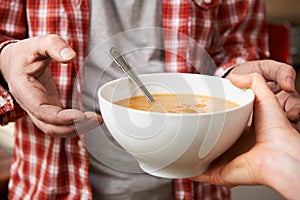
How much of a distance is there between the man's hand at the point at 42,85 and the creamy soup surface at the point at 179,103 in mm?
66

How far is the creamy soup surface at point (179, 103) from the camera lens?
0.60 metres

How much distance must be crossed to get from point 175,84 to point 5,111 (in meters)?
0.33

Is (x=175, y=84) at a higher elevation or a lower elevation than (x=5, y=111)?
higher

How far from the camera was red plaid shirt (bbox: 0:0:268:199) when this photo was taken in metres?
0.89

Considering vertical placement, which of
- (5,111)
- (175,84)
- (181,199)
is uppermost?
(175,84)

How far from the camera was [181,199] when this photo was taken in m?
0.98

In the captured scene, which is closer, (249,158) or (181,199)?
(249,158)

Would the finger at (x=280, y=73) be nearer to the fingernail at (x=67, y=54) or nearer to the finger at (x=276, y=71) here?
the finger at (x=276, y=71)

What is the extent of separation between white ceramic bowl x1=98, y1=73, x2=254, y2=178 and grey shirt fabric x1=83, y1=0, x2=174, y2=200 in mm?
39

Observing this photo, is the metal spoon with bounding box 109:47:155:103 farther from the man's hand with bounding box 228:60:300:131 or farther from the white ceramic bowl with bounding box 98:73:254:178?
the man's hand with bounding box 228:60:300:131

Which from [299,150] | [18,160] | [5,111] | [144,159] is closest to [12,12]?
[5,111]

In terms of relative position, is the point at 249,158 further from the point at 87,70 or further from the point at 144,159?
the point at 87,70

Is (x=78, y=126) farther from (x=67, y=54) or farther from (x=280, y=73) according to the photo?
(x=280, y=73)

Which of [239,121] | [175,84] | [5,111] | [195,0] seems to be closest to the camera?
[239,121]
